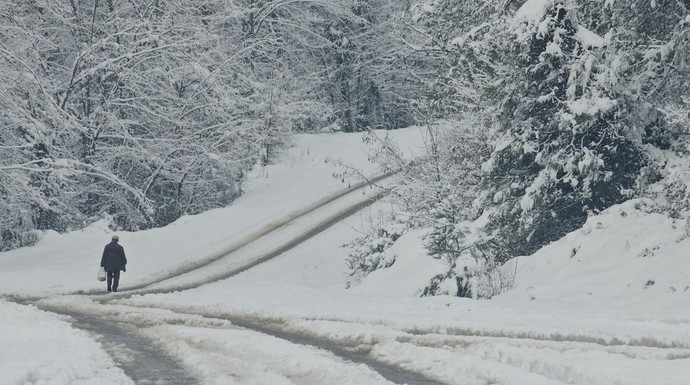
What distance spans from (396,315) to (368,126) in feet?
54.2

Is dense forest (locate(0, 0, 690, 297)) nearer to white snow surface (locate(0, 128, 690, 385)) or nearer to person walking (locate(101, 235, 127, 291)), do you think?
white snow surface (locate(0, 128, 690, 385))

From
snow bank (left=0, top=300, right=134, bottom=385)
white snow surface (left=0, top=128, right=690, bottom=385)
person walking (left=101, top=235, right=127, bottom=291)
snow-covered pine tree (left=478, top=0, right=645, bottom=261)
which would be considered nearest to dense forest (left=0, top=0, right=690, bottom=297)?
snow-covered pine tree (left=478, top=0, right=645, bottom=261)

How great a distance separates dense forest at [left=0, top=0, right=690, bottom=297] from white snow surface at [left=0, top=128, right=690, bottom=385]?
114 centimetres

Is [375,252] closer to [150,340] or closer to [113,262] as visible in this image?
[113,262]

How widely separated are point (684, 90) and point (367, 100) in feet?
114

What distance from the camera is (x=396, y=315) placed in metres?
13.6

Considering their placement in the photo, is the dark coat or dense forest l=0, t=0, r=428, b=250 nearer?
the dark coat

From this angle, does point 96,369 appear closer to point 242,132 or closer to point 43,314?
point 43,314

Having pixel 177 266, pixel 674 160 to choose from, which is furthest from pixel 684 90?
pixel 177 266

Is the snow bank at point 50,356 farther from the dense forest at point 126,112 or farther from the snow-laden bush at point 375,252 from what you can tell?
the dense forest at point 126,112

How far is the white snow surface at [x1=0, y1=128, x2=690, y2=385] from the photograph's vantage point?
9.21 m

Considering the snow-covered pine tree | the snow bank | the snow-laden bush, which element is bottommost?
the snow bank

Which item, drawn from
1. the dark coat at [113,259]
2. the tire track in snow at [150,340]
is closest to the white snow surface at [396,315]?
the tire track in snow at [150,340]

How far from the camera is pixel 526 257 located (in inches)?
736
